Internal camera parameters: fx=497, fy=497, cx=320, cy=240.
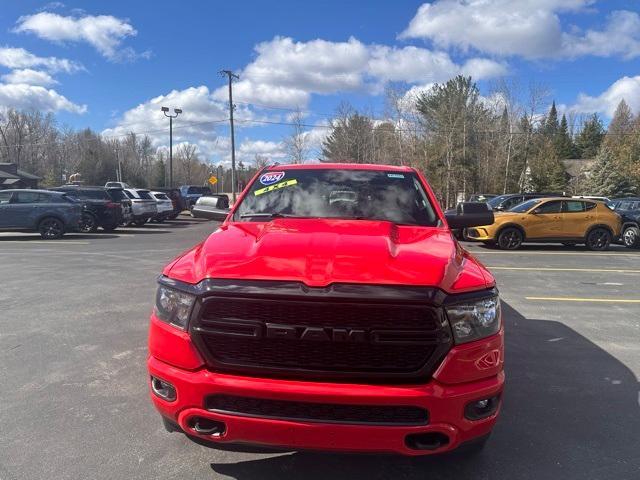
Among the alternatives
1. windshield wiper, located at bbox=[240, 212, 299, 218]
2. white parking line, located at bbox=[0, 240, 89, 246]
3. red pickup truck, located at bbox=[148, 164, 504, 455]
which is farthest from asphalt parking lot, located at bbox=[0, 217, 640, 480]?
white parking line, located at bbox=[0, 240, 89, 246]

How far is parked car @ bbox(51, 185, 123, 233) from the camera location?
64.2ft

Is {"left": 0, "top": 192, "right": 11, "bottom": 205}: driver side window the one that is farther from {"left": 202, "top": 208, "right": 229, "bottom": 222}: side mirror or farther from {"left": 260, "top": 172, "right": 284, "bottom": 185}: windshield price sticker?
{"left": 260, "top": 172, "right": 284, "bottom": 185}: windshield price sticker

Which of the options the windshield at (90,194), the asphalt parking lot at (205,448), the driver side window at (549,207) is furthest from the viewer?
the windshield at (90,194)

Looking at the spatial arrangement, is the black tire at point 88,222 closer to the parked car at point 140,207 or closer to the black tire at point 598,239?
the parked car at point 140,207

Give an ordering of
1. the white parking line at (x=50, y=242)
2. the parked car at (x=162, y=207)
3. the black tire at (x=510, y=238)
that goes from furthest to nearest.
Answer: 1. the parked car at (x=162, y=207)
2. the white parking line at (x=50, y=242)
3. the black tire at (x=510, y=238)

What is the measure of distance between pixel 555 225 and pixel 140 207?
17.2 m

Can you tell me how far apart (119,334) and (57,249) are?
981 centimetres

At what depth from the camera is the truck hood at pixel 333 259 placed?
249cm

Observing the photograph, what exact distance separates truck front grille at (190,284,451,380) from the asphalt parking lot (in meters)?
0.86

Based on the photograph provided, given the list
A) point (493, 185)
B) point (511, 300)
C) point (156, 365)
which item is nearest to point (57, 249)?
point (511, 300)

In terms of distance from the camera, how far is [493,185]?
171 feet

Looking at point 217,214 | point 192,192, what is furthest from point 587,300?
point 192,192

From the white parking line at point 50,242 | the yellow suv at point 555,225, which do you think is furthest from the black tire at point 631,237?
the white parking line at point 50,242

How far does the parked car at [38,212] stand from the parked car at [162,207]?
7169 mm
